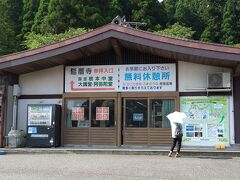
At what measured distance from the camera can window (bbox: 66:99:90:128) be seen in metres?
15.9

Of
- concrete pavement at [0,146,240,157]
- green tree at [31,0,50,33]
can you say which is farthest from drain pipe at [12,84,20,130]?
green tree at [31,0,50,33]

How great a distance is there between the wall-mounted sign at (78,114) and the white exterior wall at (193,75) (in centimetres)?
417

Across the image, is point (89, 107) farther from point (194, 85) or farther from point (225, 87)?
point (225, 87)

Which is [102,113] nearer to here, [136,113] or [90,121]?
[90,121]

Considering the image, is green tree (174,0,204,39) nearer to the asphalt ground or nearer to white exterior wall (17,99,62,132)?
white exterior wall (17,99,62,132)

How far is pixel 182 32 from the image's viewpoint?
34.2 m

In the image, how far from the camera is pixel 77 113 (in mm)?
15891

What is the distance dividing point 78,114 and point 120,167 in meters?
5.95

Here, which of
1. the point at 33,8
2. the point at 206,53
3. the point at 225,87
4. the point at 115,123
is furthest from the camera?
the point at 33,8

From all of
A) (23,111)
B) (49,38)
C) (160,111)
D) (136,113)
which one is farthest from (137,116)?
(49,38)

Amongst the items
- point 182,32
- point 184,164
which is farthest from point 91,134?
point 182,32

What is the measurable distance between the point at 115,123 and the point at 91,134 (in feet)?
3.64

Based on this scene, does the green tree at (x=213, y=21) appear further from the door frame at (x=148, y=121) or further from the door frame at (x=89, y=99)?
the door frame at (x=89, y=99)

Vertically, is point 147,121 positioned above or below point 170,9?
below
